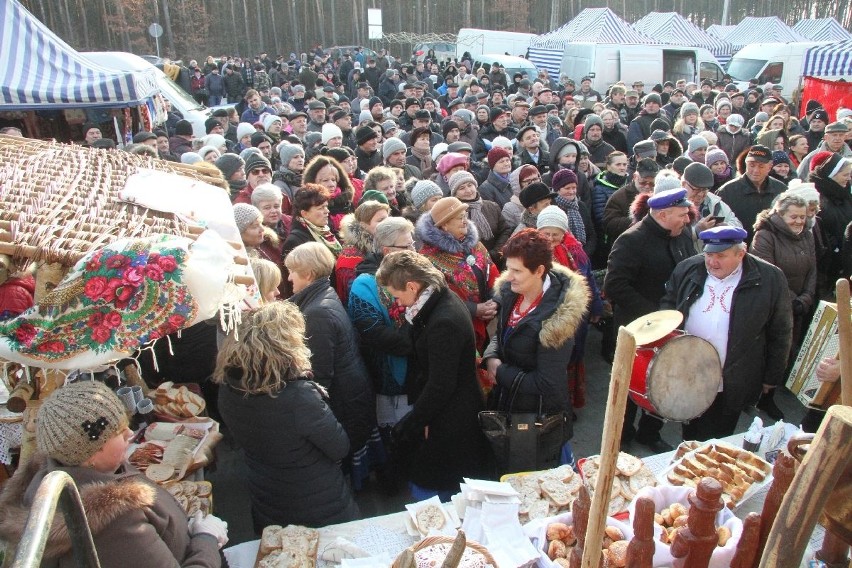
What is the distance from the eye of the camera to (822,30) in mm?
26062

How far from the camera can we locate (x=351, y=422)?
134 inches

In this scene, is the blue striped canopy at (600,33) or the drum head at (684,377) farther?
the blue striped canopy at (600,33)

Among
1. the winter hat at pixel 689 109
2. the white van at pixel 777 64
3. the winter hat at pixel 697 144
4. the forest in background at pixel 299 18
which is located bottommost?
the winter hat at pixel 697 144

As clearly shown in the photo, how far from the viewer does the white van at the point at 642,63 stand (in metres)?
17.8

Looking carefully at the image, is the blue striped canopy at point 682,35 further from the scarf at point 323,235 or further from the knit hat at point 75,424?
the knit hat at point 75,424

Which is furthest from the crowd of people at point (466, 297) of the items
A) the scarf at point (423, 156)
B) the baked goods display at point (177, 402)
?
the scarf at point (423, 156)

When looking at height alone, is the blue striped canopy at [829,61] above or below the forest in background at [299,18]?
below

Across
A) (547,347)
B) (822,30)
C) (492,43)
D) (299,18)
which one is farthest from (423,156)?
(822,30)

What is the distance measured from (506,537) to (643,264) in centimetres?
248

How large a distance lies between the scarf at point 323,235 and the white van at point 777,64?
17.3 m

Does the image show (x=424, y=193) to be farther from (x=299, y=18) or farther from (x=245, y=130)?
(x=299, y=18)

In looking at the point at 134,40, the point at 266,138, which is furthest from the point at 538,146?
the point at 134,40

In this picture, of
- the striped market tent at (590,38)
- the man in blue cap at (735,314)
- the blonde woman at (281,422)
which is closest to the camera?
the blonde woman at (281,422)

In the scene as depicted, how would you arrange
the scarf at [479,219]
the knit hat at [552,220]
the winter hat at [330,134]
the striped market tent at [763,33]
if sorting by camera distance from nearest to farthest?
the knit hat at [552,220] < the scarf at [479,219] < the winter hat at [330,134] < the striped market tent at [763,33]
